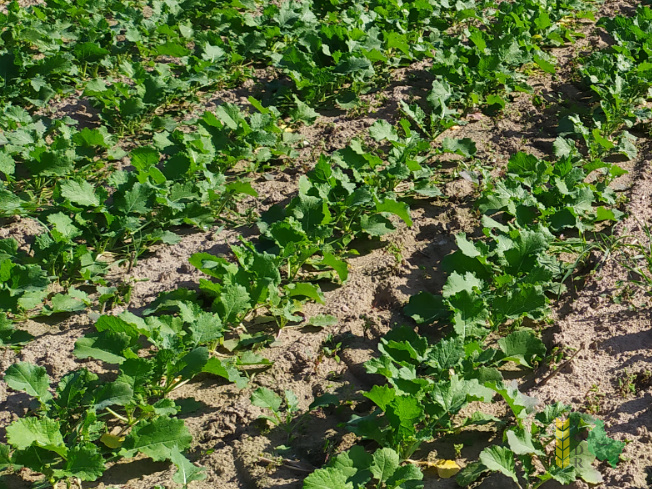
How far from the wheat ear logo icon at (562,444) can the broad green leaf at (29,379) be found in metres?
2.13

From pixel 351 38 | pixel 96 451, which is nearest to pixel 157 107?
pixel 351 38

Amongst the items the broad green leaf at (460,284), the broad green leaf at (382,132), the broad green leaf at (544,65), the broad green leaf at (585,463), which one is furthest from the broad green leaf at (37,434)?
the broad green leaf at (544,65)

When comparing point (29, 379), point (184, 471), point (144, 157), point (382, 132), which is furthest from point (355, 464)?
point (382, 132)

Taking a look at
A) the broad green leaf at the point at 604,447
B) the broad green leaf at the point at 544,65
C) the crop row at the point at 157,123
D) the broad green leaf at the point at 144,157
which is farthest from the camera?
the broad green leaf at the point at 544,65

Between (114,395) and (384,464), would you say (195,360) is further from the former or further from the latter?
(384,464)

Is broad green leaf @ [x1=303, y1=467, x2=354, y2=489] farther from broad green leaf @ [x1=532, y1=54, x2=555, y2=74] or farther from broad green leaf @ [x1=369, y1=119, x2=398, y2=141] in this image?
broad green leaf @ [x1=532, y1=54, x2=555, y2=74]

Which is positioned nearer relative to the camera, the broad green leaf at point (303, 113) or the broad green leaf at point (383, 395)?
the broad green leaf at point (383, 395)

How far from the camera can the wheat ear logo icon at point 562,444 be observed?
9.44ft

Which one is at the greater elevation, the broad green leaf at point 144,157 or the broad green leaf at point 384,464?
the broad green leaf at point 144,157

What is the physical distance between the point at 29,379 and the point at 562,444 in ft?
7.38

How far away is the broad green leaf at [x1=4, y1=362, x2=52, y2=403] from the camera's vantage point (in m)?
3.20

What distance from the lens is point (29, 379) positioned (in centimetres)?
323

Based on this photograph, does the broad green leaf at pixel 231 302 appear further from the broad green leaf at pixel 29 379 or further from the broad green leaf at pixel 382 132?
the broad green leaf at pixel 382 132

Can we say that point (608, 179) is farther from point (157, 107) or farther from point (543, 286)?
point (157, 107)
